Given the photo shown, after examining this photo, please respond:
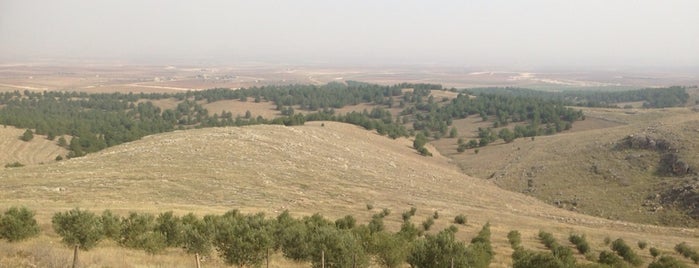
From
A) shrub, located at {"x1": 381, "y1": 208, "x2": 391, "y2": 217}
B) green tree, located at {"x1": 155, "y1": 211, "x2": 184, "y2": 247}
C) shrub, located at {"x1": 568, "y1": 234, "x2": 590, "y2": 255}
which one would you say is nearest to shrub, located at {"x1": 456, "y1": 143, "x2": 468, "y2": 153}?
shrub, located at {"x1": 381, "y1": 208, "x2": 391, "y2": 217}

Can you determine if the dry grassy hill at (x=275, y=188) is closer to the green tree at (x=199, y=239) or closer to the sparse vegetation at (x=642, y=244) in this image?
the green tree at (x=199, y=239)

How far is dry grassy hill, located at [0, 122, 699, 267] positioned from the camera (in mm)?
39125

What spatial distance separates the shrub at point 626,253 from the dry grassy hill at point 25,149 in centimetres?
9799

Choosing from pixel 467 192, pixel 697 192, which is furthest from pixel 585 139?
pixel 467 192

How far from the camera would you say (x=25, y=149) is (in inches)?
3962

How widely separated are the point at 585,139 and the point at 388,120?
212ft

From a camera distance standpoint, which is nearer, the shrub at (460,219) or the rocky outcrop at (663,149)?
the shrub at (460,219)

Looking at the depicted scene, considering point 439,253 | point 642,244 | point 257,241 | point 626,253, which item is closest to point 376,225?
point 439,253

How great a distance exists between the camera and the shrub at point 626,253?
3241cm

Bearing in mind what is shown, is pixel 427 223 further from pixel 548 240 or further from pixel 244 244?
pixel 244 244

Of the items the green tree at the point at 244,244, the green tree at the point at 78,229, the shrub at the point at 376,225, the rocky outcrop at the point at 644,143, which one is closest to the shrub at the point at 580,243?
the shrub at the point at 376,225

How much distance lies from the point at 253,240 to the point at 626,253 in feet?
90.1

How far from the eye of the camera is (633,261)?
3241 centimetres

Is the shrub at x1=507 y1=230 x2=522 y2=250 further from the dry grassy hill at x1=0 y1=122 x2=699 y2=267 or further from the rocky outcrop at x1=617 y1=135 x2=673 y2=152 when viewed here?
the rocky outcrop at x1=617 y1=135 x2=673 y2=152
